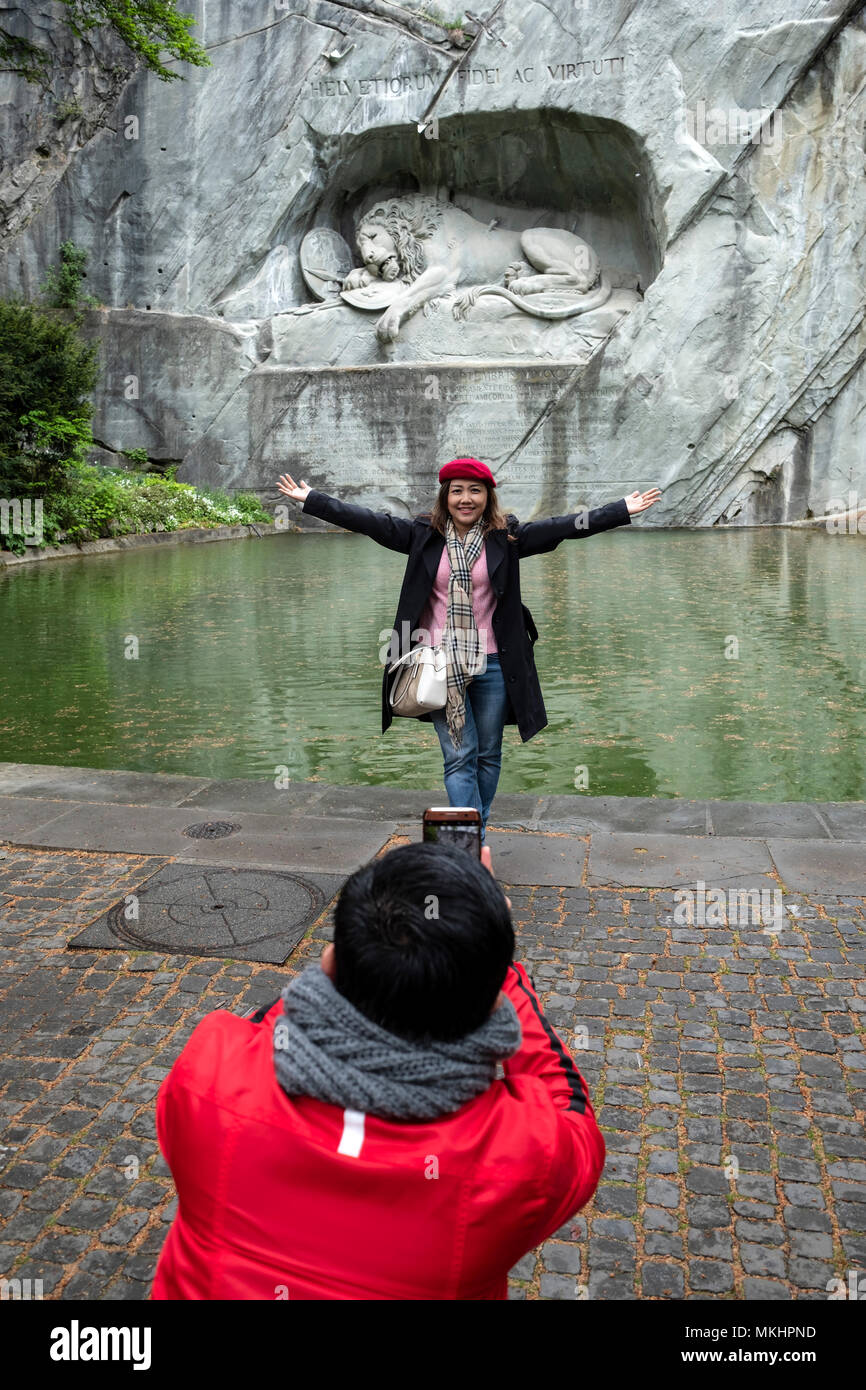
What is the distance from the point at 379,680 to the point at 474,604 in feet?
15.0

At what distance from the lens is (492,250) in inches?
1044

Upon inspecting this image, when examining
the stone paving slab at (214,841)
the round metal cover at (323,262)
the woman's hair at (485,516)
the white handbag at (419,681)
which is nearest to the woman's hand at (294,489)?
the woman's hair at (485,516)

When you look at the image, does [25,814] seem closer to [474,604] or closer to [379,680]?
[474,604]

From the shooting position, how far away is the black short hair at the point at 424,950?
56.0 inches

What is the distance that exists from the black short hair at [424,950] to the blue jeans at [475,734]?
9.73 feet

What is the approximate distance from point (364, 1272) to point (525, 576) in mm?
14681

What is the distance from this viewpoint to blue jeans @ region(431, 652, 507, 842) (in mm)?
4508

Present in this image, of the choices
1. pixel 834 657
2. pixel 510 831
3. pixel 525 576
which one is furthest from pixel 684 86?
pixel 510 831

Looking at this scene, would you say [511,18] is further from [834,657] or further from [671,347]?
[834,657]

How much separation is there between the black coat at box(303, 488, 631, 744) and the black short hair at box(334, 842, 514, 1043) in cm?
290

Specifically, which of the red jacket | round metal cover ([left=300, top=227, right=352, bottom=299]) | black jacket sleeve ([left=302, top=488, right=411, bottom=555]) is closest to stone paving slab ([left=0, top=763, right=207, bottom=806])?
black jacket sleeve ([left=302, top=488, right=411, bottom=555])

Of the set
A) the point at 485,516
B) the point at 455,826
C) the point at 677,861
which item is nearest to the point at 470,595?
the point at 485,516

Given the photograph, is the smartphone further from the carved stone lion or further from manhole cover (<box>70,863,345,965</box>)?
the carved stone lion

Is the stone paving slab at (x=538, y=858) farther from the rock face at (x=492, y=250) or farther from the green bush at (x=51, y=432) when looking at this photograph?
the rock face at (x=492, y=250)
